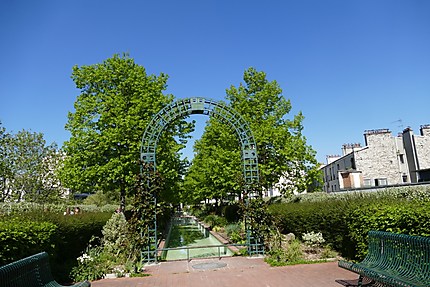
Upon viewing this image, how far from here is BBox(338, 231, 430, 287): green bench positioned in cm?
514

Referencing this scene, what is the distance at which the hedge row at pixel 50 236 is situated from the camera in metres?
6.59

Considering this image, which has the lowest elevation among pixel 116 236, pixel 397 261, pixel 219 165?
pixel 397 261

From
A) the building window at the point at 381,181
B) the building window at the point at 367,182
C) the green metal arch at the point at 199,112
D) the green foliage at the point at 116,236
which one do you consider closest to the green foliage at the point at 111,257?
the green foliage at the point at 116,236

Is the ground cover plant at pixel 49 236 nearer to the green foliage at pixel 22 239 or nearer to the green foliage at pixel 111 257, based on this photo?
the green foliage at pixel 22 239

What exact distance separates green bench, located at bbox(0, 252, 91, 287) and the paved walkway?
2687mm

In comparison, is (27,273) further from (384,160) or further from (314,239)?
(384,160)

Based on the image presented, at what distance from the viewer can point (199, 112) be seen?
11.6 metres

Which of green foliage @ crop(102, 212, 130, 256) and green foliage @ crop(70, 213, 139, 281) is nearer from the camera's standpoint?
green foliage @ crop(70, 213, 139, 281)

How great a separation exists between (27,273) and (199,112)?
25.5 feet

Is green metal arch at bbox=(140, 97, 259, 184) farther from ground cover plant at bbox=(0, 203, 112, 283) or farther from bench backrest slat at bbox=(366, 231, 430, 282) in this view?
bench backrest slat at bbox=(366, 231, 430, 282)

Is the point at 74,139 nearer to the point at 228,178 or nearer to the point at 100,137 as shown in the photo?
the point at 100,137

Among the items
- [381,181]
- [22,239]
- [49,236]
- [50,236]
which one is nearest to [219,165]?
[50,236]

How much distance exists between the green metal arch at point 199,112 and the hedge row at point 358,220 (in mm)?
2506

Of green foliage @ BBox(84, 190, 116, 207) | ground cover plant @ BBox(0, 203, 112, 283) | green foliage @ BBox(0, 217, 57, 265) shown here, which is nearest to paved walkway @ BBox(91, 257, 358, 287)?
ground cover plant @ BBox(0, 203, 112, 283)
